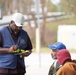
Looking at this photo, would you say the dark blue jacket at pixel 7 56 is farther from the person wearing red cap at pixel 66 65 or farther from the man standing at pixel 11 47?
the person wearing red cap at pixel 66 65

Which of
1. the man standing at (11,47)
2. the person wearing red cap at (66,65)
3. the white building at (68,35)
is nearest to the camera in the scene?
the person wearing red cap at (66,65)

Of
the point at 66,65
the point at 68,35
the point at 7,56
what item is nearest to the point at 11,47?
the point at 7,56

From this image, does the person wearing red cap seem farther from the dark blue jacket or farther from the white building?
the white building

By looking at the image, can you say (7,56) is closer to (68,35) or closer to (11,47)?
(11,47)

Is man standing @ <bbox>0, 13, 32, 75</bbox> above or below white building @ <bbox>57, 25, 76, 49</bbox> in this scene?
above

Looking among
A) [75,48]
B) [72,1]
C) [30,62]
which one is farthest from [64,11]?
[30,62]

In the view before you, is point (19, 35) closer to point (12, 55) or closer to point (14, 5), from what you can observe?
point (12, 55)

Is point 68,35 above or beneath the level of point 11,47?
beneath

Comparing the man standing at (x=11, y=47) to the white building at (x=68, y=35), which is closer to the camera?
the man standing at (x=11, y=47)

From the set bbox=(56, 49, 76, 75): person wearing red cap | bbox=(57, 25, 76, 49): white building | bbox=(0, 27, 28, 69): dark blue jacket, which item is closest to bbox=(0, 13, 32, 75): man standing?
bbox=(0, 27, 28, 69): dark blue jacket

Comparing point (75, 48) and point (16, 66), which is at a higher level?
point (16, 66)

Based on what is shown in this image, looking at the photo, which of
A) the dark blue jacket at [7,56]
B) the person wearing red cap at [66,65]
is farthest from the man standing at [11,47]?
the person wearing red cap at [66,65]

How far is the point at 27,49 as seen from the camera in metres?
6.51

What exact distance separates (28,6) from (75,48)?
5008 mm
